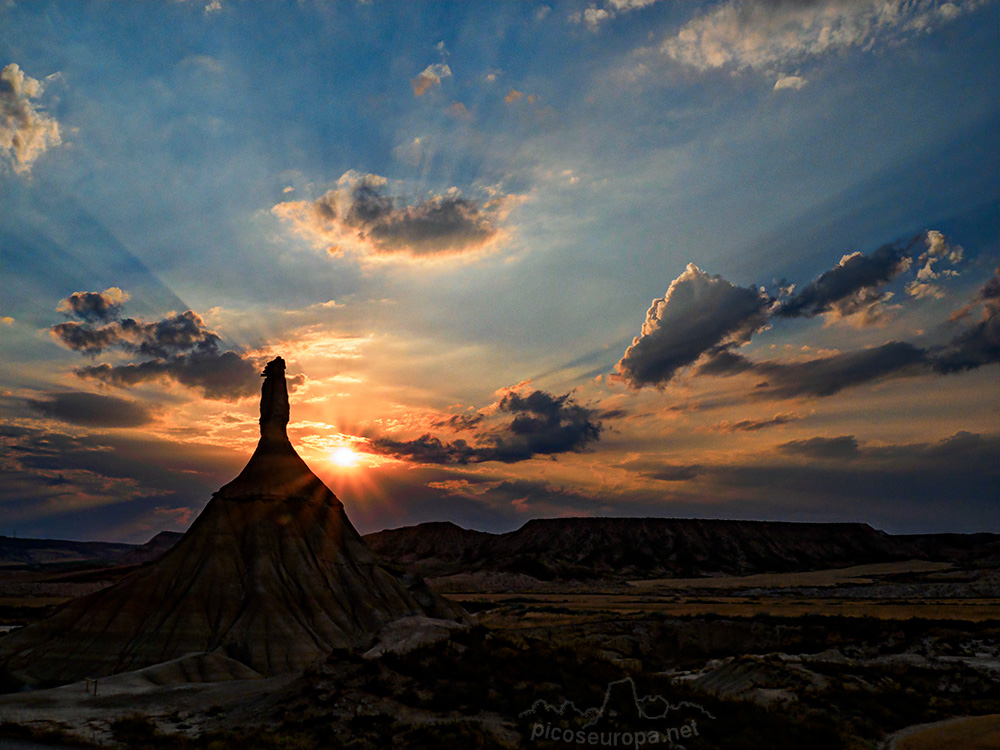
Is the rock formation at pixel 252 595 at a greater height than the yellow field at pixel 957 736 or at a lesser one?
greater

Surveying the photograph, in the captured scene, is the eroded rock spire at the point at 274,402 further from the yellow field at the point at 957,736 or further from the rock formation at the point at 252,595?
the yellow field at the point at 957,736

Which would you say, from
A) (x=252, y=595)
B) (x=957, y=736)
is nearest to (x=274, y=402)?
(x=252, y=595)

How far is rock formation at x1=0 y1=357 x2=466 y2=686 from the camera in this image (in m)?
46.8

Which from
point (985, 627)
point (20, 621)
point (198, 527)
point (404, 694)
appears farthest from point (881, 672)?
point (20, 621)

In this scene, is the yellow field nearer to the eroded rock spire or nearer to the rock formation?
the rock formation

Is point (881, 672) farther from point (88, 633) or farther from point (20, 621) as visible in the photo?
point (20, 621)

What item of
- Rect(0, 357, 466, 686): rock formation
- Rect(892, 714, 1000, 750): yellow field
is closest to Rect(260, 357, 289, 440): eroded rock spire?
Rect(0, 357, 466, 686): rock formation

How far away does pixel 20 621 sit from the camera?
327ft

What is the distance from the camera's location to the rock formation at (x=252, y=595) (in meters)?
46.8

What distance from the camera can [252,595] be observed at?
5141 centimetres

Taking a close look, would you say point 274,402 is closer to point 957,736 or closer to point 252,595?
point 252,595

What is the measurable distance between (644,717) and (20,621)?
374 ft

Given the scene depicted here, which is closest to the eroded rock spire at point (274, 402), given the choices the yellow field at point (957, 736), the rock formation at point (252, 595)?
the rock formation at point (252, 595)

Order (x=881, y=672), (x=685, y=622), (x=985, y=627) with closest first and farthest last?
(x=881, y=672) < (x=985, y=627) < (x=685, y=622)
